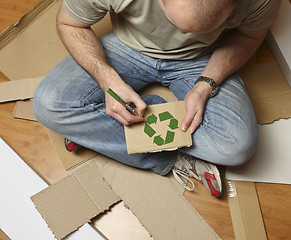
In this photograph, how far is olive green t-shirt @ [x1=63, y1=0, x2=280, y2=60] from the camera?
104 centimetres

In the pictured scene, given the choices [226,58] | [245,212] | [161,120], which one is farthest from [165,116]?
[245,212]

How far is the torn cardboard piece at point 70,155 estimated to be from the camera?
1411 mm

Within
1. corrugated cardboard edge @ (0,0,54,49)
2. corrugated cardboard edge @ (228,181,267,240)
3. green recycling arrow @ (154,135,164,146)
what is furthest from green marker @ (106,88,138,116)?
corrugated cardboard edge @ (0,0,54,49)

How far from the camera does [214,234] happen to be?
132 cm

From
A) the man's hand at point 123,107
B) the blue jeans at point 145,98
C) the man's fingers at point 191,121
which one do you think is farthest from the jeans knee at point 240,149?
the man's hand at point 123,107

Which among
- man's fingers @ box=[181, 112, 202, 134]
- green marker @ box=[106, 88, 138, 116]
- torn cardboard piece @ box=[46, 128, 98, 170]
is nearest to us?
green marker @ box=[106, 88, 138, 116]

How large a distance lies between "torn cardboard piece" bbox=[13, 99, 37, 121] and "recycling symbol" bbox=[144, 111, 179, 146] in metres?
0.64

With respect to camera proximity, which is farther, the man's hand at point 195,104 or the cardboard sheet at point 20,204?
the cardboard sheet at point 20,204

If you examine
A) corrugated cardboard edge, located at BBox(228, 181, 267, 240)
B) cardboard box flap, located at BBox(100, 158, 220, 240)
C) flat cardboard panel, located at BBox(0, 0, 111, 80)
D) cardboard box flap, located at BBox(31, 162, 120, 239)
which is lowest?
corrugated cardboard edge, located at BBox(228, 181, 267, 240)

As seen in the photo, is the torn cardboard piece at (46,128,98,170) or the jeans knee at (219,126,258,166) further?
the torn cardboard piece at (46,128,98,170)

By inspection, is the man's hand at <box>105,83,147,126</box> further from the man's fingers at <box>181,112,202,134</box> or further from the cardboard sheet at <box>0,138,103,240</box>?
the cardboard sheet at <box>0,138,103,240</box>

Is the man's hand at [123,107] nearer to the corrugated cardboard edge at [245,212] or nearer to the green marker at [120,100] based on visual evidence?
the green marker at [120,100]

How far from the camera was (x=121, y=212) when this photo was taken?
135 cm

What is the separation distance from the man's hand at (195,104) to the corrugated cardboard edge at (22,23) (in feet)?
3.06
